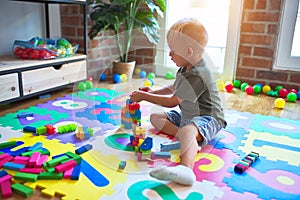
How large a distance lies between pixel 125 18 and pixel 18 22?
65 centimetres

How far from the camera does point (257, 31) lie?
6.32 feet

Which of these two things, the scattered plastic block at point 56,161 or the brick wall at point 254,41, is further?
the brick wall at point 254,41

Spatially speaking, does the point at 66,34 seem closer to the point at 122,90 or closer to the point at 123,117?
the point at 122,90

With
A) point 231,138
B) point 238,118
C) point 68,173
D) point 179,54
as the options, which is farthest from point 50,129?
point 238,118

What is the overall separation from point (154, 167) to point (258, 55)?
134cm

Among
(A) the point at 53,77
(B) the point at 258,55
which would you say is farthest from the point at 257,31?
(A) the point at 53,77

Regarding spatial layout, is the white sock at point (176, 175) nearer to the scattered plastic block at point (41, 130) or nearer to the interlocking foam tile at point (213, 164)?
the interlocking foam tile at point (213, 164)

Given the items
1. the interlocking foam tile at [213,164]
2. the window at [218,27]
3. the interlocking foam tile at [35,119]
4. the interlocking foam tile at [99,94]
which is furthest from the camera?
the window at [218,27]

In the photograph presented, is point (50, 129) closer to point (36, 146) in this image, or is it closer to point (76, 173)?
point (36, 146)

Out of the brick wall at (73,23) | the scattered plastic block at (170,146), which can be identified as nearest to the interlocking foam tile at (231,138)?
the scattered plastic block at (170,146)

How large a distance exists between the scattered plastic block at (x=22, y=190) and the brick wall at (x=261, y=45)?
1622 mm

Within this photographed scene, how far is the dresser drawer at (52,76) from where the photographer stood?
1.53 meters

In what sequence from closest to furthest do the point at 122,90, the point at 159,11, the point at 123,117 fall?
the point at 123,117
the point at 122,90
the point at 159,11

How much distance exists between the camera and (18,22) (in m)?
1.77
